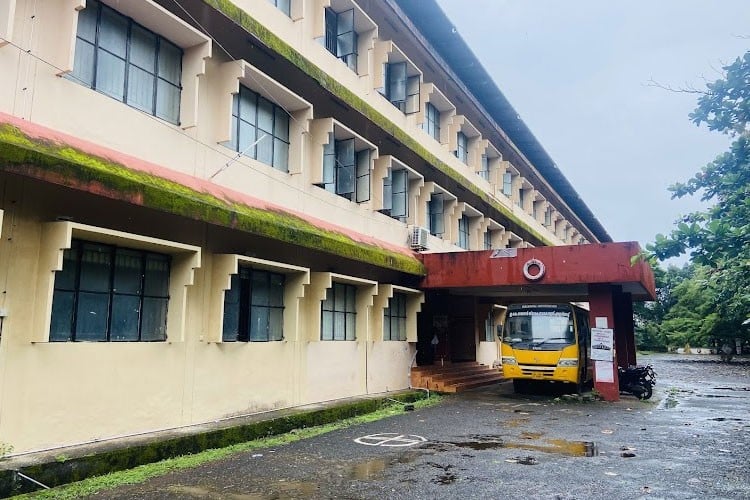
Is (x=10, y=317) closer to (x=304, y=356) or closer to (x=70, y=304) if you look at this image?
(x=70, y=304)

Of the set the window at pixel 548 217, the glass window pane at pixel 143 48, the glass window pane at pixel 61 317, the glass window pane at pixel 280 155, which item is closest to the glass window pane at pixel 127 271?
the glass window pane at pixel 61 317

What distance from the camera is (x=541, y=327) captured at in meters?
15.5

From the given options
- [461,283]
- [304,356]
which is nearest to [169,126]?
[304,356]

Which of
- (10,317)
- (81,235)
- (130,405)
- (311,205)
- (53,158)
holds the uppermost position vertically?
(311,205)

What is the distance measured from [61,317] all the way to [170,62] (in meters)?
4.12

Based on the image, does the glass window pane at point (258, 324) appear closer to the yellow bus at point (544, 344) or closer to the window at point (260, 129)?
the window at point (260, 129)

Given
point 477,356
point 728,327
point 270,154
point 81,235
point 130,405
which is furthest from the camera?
point 728,327

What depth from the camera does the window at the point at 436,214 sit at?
18.0 meters

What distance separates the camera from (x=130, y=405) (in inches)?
298

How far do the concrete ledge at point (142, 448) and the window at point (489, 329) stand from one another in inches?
501

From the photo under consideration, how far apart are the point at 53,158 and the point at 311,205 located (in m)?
6.01

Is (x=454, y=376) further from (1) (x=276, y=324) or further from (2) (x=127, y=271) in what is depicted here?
(2) (x=127, y=271)

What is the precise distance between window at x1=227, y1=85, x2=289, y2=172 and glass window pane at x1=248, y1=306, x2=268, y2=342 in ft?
8.87

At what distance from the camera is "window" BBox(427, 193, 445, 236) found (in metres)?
18.0
